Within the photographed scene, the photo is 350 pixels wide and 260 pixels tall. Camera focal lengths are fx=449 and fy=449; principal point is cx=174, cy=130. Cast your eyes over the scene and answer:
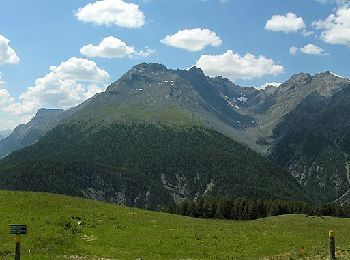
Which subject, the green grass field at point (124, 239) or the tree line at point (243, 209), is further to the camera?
the tree line at point (243, 209)

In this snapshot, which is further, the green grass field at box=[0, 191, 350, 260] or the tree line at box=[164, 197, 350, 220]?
the tree line at box=[164, 197, 350, 220]

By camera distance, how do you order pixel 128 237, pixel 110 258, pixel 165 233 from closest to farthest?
pixel 110 258, pixel 128 237, pixel 165 233

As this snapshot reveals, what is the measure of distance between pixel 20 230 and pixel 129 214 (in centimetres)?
3867

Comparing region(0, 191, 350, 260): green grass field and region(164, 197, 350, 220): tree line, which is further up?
region(0, 191, 350, 260): green grass field

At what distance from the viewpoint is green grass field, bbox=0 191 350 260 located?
37219mm

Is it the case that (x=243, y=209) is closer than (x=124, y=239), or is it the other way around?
(x=124, y=239)

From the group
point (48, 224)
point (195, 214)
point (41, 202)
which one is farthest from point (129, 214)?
point (195, 214)

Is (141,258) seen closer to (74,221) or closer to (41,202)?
(74,221)

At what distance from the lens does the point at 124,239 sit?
1747 inches

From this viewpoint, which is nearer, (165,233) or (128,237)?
(128,237)

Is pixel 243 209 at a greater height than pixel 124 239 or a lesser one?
lesser

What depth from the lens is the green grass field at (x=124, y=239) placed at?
37219mm

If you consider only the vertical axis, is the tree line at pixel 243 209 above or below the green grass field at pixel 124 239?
below

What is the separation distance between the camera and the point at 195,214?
6594 inches
